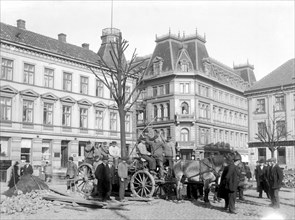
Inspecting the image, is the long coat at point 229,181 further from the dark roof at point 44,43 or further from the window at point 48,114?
the window at point 48,114

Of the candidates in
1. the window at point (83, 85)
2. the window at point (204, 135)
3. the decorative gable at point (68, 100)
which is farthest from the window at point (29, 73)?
the window at point (204, 135)

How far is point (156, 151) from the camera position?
15172mm

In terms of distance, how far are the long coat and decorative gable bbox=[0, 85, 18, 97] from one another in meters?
27.2

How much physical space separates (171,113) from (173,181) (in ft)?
145

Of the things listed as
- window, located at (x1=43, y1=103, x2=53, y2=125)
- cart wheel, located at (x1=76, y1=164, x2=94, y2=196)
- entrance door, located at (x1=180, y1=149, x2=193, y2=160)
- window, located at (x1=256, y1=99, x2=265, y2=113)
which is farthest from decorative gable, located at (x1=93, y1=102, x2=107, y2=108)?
cart wheel, located at (x1=76, y1=164, x2=94, y2=196)

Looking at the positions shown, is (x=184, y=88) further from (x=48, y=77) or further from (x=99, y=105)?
(x=48, y=77)

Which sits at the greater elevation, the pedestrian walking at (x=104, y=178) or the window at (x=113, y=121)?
the window at (x=113, y=121)

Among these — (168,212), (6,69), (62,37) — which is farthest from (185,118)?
(168,212)

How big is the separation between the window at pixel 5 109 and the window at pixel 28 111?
1538 millimetres

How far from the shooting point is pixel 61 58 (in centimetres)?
4053

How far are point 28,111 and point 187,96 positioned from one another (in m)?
28.0

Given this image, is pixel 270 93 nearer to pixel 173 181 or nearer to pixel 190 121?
pixel 190 121

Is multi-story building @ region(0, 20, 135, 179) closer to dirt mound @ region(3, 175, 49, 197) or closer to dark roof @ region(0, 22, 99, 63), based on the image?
dark roof @ region(0, 22, 99, 63)

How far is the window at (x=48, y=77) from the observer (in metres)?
39.3
